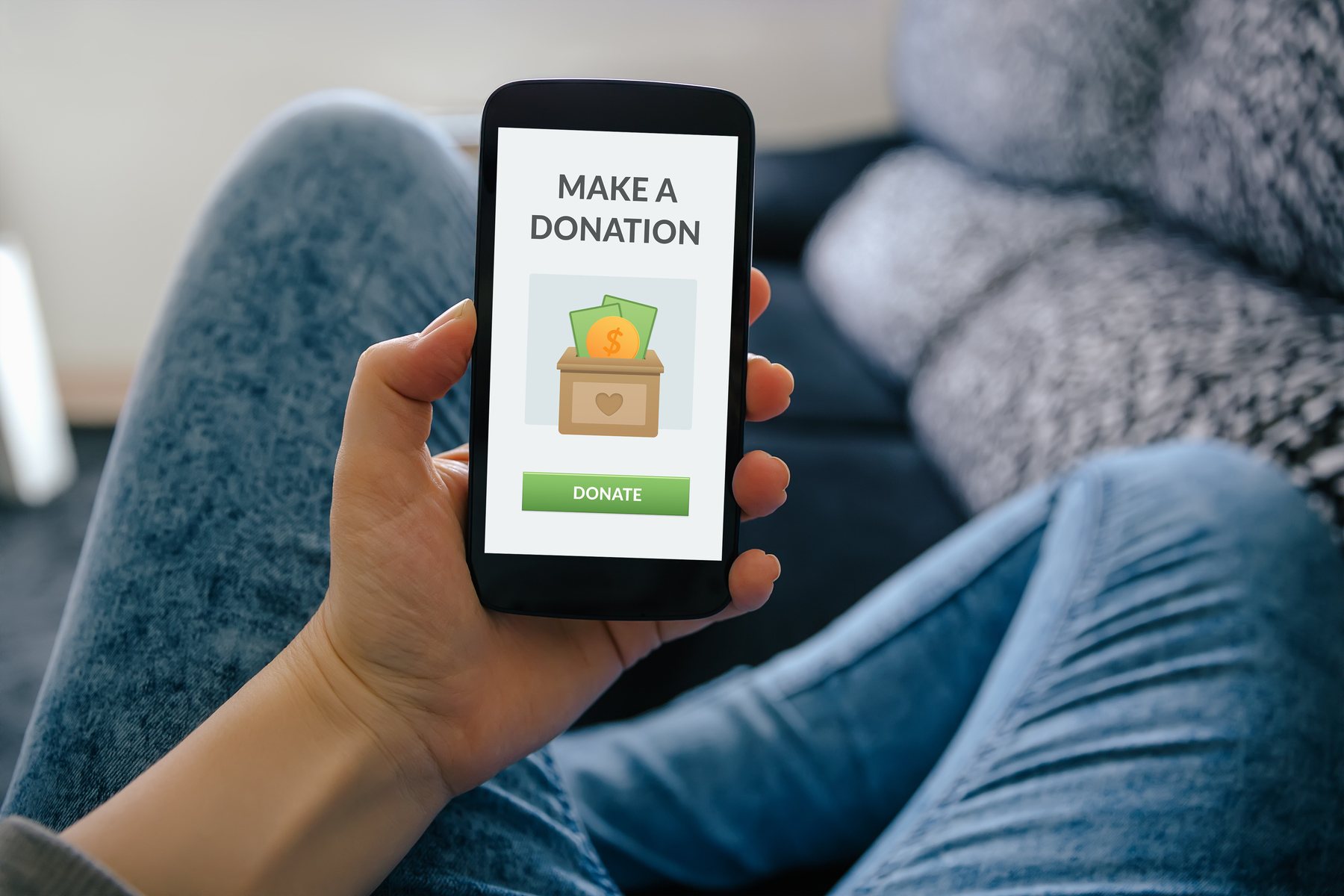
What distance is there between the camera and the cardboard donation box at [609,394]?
1.57ft

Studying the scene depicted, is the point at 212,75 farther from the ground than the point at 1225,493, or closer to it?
farther from the ground

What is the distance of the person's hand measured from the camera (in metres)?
0.40

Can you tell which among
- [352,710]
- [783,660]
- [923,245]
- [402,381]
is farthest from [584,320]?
[923,245]

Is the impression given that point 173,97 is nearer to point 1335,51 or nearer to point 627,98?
point 627,98

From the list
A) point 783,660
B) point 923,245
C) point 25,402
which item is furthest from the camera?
point 25,402

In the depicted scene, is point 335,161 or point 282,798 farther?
point 335,161

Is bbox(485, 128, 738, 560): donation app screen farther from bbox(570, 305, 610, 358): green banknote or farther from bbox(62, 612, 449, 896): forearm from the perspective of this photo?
bbox(62, 612, 449, 896): forearm

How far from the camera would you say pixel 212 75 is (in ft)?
5.70

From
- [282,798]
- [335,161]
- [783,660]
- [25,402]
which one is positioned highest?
[335,161]

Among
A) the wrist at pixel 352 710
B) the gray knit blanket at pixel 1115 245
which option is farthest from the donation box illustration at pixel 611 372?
the gray knit blanket at pixel 1115 245

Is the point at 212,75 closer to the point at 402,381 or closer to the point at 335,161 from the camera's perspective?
the point at 335,161

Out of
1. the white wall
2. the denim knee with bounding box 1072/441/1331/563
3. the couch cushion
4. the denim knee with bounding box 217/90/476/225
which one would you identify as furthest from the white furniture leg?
the denim knee with bounding box 1072/441/1331/563

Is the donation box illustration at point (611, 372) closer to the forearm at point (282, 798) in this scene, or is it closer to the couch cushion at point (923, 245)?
the forearm at point (282, 798)

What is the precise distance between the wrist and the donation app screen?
103 mm
